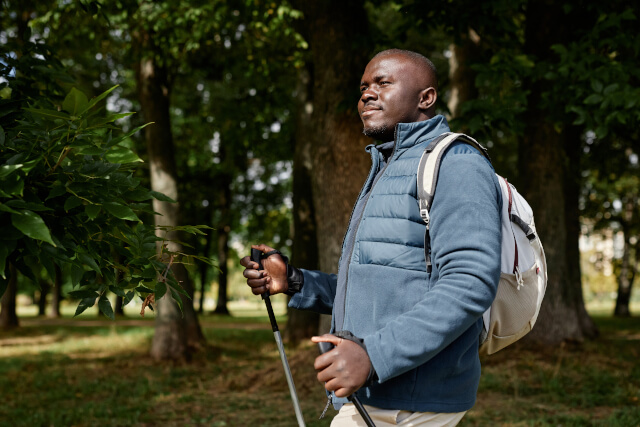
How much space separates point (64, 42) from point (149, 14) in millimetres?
2864

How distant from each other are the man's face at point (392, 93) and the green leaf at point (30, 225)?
112 centimetres

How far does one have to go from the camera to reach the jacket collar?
2197mm

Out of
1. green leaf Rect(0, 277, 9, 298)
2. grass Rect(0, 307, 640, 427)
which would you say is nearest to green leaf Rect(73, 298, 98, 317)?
green leaf Rect(0, 277, 9, 298)

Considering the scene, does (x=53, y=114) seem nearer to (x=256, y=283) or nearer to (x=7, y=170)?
(x=7, y=170)

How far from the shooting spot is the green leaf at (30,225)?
5.88 feet

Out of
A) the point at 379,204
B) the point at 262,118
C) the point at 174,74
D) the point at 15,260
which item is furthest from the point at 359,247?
the point at 262,118

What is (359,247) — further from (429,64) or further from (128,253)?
(128,253)

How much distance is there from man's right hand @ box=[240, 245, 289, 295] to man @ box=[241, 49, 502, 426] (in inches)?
4.8

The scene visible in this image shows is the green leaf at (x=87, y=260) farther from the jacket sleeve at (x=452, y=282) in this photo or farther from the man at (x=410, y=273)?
the jacket sleeve at (x=452, y=282)

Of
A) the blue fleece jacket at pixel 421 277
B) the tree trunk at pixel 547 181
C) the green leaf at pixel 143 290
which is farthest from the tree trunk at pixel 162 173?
Result: the blue fleece jacket at pixel 421 277

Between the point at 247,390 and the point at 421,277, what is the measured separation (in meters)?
7.20

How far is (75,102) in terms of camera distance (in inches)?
82.9

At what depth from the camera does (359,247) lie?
6.94 feet

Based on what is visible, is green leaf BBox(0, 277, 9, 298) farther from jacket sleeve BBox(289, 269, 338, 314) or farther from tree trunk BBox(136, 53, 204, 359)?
tree trunk BBox(136, 53, 204, 359)
